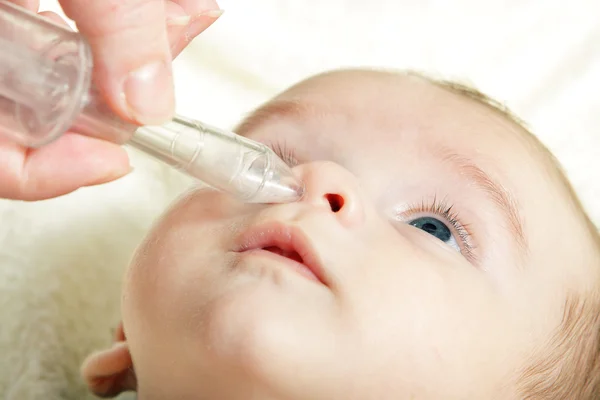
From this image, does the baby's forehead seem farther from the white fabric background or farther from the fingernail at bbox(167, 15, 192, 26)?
the white fabric background

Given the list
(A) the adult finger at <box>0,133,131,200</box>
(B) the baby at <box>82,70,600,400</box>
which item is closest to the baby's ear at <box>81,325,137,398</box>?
(B) the baby at <box>82,70,600,400</box>

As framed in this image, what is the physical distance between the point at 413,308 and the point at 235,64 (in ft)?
2.91

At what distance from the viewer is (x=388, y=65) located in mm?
1442

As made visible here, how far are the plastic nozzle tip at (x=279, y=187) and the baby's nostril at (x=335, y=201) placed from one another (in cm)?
3

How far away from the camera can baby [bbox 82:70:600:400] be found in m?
0.64

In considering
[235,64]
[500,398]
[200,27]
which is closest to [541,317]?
[500,398]

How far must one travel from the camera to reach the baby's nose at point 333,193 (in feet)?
2.21

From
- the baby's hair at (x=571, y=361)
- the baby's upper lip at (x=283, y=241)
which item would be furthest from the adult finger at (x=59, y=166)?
→ the baby's hair at (x=571, y=361)

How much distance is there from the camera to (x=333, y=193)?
2.25 ft

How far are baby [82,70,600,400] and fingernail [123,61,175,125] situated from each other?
0.50ft

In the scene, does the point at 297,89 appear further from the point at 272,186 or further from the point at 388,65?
the point at 388,65

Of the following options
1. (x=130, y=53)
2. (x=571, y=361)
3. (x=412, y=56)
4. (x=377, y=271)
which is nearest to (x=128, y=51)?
(x=130, y=53)

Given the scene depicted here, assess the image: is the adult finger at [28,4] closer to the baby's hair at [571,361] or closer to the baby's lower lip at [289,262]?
the baby's lower lip at [289,262]

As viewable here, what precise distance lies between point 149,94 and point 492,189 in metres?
0.42
